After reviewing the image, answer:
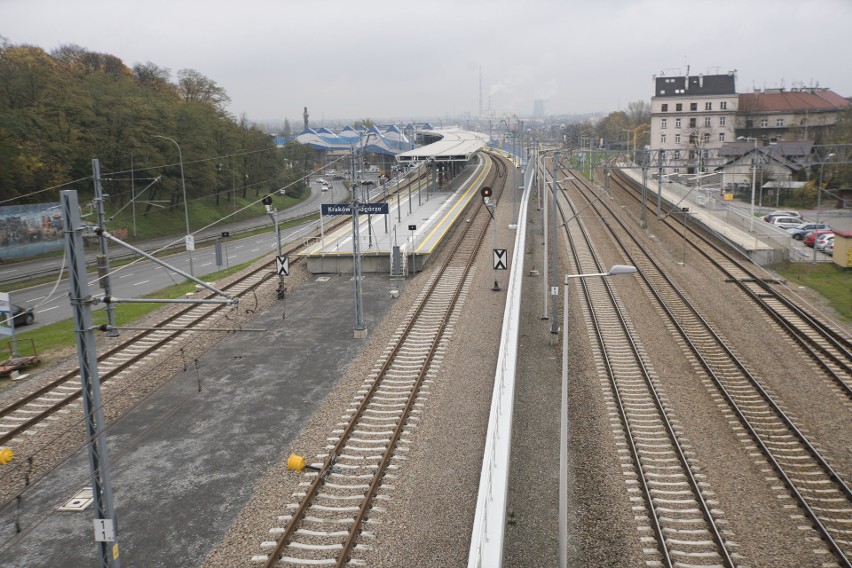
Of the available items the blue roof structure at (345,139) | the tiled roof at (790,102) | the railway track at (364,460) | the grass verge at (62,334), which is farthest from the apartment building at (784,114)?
the grass verge at (62,334)

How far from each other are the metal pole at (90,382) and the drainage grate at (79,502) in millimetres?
3032

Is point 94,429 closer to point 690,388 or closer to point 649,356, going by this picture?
point 690,388

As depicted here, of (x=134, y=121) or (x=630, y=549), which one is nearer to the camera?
(x=630, y=549)

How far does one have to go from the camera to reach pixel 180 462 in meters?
12.4

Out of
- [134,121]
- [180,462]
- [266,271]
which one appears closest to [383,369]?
[180,462]

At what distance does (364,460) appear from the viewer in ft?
40.3

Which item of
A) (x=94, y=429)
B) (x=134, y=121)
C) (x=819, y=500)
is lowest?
(x=819, y=500)

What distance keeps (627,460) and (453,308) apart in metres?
10.8

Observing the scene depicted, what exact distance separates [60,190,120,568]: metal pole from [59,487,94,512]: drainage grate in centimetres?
303

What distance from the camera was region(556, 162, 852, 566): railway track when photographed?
10656 millimetres

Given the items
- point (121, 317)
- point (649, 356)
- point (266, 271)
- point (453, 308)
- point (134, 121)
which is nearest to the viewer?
point (649, 356)

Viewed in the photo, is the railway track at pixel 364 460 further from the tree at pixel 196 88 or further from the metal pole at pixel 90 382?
the tree at pixel 196 88

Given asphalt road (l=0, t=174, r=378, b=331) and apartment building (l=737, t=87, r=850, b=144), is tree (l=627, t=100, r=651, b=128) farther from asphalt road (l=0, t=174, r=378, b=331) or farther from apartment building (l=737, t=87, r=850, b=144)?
asphalt road (l=0, t=174, r=378, b=331)

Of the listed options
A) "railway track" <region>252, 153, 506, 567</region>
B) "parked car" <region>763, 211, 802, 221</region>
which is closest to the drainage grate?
"railway track" <region>252, 153, 506, 567</region>
